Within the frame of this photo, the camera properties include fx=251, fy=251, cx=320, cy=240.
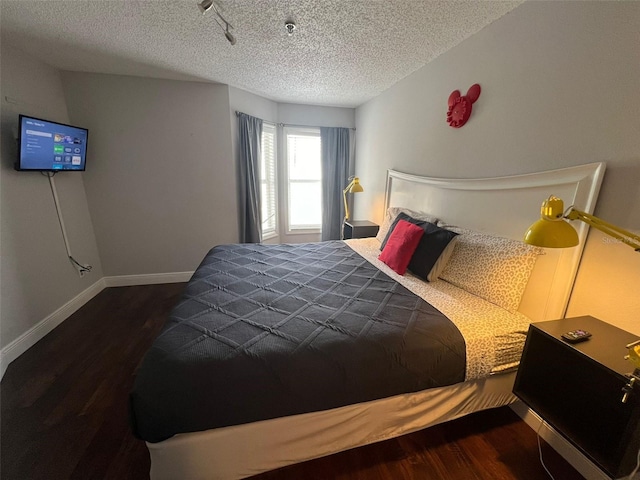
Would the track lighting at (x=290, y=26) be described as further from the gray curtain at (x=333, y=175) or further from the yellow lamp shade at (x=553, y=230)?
the gray curtain at (x=333, y=175)

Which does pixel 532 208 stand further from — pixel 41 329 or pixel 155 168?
pixel 41 329

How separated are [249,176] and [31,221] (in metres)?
2.11

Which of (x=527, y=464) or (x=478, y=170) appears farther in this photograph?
(x=478, y=170)

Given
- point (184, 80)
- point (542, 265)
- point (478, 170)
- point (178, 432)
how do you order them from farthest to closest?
point (184, 80), point (478, 170), point (542, 265), point (178, 432)

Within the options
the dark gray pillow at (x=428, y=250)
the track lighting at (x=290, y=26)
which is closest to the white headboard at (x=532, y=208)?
the dark gray pillow at (x=428, y=250)

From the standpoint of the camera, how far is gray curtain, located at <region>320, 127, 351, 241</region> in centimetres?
400

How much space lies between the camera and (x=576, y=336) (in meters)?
1.08

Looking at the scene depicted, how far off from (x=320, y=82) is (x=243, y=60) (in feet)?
3.01

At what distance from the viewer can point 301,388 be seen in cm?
108

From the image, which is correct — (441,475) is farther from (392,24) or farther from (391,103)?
(391,103)

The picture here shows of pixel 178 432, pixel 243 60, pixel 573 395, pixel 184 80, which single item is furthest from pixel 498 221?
pixel 184 80

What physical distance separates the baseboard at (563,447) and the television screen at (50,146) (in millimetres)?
3910

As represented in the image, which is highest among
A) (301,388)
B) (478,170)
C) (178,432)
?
(478,170)

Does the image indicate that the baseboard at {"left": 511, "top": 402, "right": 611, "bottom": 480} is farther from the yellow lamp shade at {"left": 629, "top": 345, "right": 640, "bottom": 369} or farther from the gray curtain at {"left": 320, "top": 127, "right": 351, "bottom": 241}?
the gray curtain at {"left": 320, "top": 127, "right": 351, "bottom": 241}
